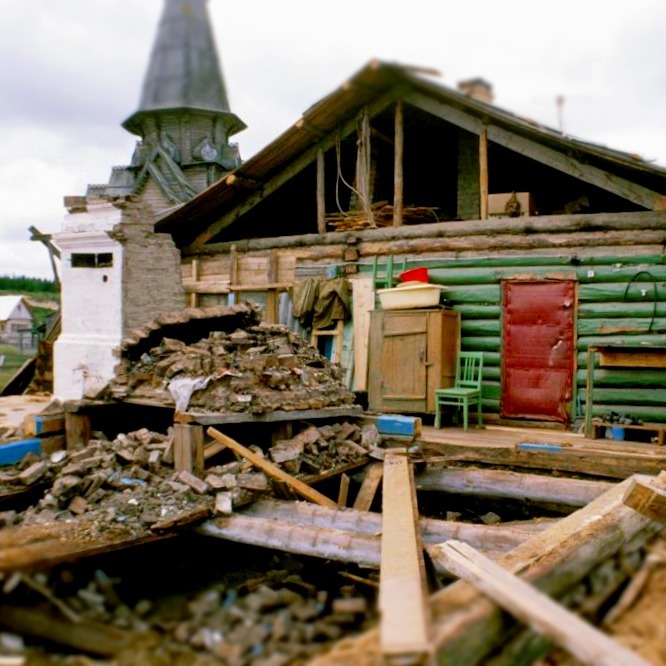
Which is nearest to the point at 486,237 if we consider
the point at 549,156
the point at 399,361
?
the point at 549,156

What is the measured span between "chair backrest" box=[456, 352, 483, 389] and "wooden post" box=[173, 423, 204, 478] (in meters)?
4.76

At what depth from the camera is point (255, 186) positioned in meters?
12.4

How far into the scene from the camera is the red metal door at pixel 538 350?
9453 millimetres

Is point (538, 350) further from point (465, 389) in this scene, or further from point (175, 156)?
point (175, 156)

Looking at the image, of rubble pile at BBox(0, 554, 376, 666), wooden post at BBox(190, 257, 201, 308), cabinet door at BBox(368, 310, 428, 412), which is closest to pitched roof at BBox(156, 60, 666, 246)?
wooden post at BBox(190, 257, 201, 308)

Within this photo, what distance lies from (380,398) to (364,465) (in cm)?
272

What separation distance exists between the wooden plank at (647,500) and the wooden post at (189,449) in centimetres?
370

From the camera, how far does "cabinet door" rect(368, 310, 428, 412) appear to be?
31.4ft

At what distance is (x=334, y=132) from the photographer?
1141 centimetres

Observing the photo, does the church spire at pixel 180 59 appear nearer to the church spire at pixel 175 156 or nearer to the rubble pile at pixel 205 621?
the rubble pile at pixel 205 621

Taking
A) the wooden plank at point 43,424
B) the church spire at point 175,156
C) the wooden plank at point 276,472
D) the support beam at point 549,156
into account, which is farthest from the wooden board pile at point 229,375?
the church spire at point 175,156

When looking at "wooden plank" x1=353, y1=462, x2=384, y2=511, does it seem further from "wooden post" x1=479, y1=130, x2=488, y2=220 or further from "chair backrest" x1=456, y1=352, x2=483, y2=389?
"wooden post" x1=479, y1=130, x2=488, y2=220

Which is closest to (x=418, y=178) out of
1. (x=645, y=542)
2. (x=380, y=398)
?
(x=380, y=398)

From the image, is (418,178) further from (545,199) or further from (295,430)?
(295,430)
